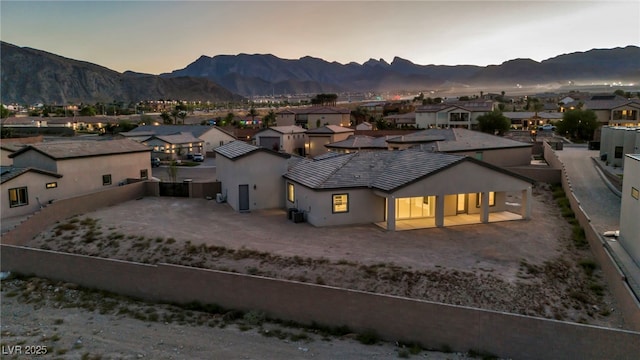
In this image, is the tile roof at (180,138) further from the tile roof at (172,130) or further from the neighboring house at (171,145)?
the tile roof at (172,130)

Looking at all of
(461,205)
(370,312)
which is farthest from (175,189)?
(370,312)

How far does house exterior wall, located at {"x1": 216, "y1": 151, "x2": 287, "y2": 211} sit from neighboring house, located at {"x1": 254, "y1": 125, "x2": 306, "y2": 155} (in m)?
25.5

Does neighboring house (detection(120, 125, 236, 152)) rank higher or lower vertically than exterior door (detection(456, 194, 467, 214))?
higher

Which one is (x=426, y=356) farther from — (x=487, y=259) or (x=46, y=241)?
(x=46, y=241)

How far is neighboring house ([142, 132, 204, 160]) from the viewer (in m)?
56.3

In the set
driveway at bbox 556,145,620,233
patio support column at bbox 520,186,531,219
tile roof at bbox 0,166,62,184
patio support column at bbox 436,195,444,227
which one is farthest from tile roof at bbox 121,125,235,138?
patio support column at bbox 520,186,531,219

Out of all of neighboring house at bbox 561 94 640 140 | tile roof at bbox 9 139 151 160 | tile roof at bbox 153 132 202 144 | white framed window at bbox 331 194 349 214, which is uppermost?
neighboring house at bbox 561 94 640 140

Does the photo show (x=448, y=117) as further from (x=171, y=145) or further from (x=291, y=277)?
(x=291, y=277)

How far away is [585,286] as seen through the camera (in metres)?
17.5

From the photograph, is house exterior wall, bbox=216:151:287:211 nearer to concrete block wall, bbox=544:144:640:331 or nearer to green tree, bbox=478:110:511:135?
concrete block wall, bbox=544:144:640:331

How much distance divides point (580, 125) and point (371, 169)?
5050 centimetres

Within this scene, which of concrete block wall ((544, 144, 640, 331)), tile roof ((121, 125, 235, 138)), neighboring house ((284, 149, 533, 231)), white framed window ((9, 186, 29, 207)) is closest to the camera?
concrete block wall ((544, 144, 640, 331))

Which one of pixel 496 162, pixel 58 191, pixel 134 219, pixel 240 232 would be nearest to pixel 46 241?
pixel 134 219

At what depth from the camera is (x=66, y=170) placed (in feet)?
Answer: 102
